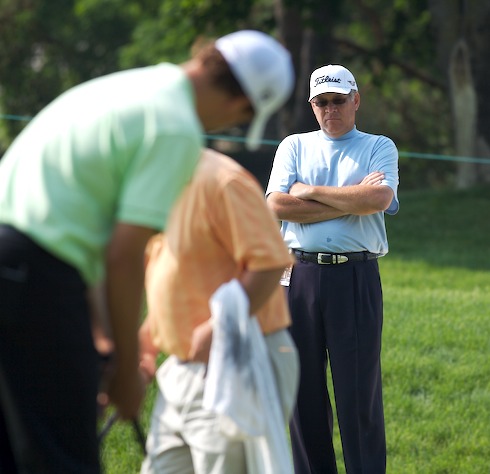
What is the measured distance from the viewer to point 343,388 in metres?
5.50

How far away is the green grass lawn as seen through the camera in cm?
627

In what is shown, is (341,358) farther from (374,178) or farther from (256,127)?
(256,127)

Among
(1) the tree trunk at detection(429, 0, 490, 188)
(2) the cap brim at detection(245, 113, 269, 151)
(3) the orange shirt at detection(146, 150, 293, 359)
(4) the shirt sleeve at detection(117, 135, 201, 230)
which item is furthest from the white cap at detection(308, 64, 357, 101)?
(1) the tree trunk at detection(429, 0, 490, 188)

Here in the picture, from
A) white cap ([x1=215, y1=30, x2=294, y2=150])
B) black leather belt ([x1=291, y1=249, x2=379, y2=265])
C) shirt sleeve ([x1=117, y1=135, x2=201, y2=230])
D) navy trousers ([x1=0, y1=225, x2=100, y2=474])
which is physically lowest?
black leather belt ([x1=291, y1=249, x2=379, y2=265])

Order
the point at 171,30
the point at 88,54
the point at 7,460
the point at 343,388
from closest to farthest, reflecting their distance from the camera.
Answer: the point at 7,460 → the point at 343,388 → the point at 171,30 → the point at 88,54

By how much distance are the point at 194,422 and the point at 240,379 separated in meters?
0.30

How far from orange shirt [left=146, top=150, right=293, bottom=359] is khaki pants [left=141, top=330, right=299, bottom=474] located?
0.27 ft

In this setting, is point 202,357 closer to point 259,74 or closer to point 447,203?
point 259,74

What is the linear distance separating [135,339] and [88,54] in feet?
98.4

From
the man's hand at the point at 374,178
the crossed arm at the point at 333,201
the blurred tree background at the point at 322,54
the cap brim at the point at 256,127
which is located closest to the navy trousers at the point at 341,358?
the crossed arm at the point at 333,201

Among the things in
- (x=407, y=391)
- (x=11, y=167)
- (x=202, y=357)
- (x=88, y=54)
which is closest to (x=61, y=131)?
(x=11, y=167)

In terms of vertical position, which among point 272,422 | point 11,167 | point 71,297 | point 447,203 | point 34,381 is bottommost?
point 447,203

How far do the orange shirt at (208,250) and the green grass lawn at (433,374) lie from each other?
8.32 ft

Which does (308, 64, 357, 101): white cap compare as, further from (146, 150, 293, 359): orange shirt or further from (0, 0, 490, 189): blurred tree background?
(0, 0, 490, 189): blurred tree background
